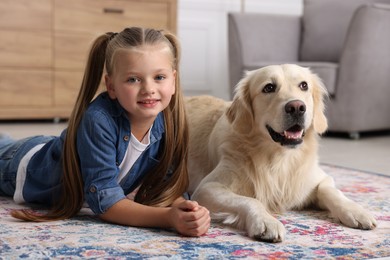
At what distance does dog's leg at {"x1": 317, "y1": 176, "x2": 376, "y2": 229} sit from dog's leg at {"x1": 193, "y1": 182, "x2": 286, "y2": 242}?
0.27 metres

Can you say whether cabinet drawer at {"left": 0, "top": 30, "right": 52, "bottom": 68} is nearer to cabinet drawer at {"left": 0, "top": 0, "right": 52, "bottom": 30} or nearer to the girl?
cabinet drawer at {"left": 0, "top": 0, "right": 52, "bottom": 30}

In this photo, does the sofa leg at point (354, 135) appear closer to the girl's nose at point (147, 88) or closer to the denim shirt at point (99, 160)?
the denim shirt at point (99, 160)

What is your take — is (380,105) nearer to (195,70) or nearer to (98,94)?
(195,70)

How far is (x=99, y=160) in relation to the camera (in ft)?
5.92

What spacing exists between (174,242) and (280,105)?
60 centimetres

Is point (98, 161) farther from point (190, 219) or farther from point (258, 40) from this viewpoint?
point (258, 40)

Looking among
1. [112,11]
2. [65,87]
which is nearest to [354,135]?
[112,11]

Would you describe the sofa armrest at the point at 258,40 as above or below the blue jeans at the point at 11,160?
above

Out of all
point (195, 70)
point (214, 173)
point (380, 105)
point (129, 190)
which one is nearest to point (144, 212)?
point (129, 190)

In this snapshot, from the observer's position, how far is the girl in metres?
1.79

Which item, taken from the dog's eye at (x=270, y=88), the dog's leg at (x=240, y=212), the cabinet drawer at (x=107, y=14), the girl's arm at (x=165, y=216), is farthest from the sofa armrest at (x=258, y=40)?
the girl's arm at (x=165, y=216)

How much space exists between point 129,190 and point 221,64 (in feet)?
16.2

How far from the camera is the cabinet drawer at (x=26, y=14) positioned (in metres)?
5.24

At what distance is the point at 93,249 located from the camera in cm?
153
